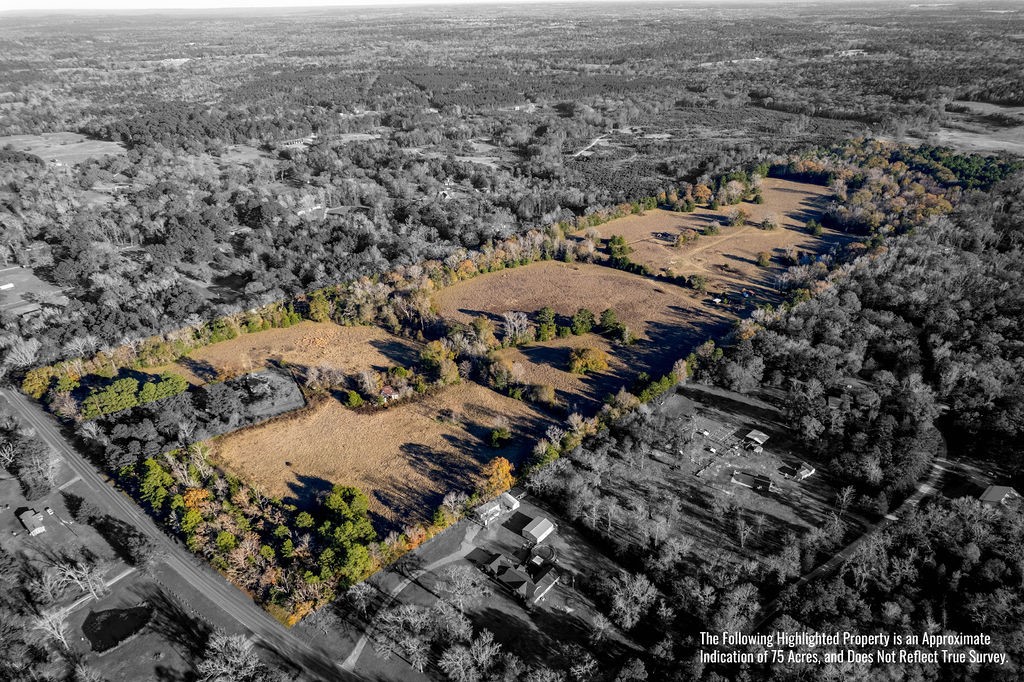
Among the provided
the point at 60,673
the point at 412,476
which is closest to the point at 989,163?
the point at 412,476

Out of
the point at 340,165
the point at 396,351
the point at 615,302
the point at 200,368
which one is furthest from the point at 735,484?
the point at 340,165

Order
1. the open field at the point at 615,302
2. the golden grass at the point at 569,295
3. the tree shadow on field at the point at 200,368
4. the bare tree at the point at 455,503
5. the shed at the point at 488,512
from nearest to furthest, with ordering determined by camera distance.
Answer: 1. the shed at the point at 488,512
2. the bare tree at the point at 455,503
3. the tree shadow on field at the point at 200,368
4. the open field at the point at 615,302
5. the golden grass at the point at 569,295

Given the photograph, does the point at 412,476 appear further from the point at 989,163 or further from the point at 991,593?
the point at 989,163

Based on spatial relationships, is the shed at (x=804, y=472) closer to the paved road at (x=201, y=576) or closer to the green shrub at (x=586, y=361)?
the green shrub at (x=586, y=361)

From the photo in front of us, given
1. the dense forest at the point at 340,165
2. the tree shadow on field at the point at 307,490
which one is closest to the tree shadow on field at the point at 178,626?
the tree shadow on field at the point at 307,490

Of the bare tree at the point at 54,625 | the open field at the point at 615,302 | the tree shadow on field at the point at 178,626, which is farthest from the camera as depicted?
the open field at the point at 615,302

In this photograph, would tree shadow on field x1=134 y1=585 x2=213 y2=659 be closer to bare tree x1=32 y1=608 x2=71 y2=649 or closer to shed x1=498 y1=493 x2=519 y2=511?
bare tree x1=32 y1=608 x2=71 y2=649
